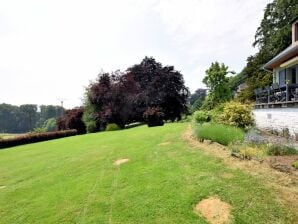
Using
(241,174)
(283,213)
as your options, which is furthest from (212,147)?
(283,213)

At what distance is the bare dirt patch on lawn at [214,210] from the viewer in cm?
Answer: 501

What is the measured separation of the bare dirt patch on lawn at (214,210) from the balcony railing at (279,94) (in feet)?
25.1

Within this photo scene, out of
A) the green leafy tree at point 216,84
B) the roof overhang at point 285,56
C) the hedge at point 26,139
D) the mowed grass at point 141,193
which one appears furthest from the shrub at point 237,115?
the hedge at point 26,139

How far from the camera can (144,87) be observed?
132 ft

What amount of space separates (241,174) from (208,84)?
61.0 feet

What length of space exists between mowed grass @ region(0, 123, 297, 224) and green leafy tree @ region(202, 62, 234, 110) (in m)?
15.2

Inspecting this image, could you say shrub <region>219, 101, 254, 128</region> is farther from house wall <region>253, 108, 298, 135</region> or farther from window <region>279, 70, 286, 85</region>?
window <region>279, 70, 286, 85</region>

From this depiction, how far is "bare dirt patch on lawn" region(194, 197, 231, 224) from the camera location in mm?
5008

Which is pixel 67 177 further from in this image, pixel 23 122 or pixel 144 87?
pixel 23 122

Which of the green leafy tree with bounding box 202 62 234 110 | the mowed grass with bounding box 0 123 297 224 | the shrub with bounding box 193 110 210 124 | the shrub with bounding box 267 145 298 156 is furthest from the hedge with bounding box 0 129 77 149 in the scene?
the shrub with bounding box 267 145 298 156

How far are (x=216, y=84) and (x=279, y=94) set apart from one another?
1020cm

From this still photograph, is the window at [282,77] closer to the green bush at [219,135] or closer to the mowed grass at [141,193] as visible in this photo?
the green bush at [219,135]

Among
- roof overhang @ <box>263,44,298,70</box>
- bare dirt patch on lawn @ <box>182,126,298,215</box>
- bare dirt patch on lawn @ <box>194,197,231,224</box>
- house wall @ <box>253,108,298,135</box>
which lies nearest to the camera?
bare dirt patch on lawn @ <box>194,197,231,224</box>

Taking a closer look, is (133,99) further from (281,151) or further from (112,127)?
(281,151)
